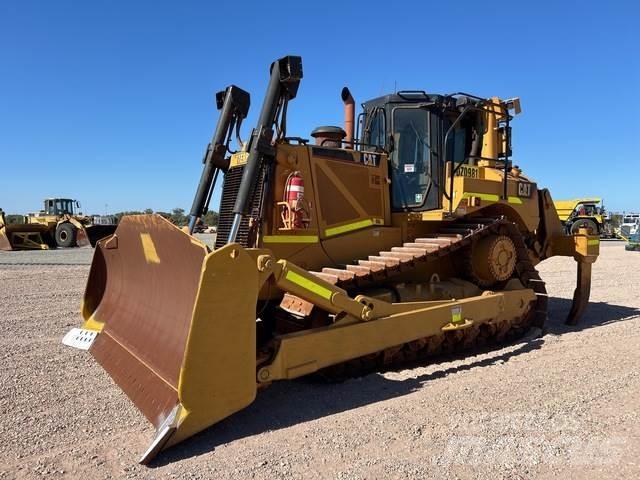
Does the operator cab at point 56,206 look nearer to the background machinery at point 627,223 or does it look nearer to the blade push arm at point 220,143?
the blade push arm at point 220,143

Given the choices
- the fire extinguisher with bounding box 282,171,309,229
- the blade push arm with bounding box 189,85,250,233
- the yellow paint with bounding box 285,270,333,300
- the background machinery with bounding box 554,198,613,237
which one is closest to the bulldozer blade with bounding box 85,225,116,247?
the blade push arm with bounding box 189,85,250,233

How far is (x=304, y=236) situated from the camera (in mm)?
5242

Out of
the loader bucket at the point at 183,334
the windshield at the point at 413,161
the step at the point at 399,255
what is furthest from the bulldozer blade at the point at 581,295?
the loader bucket at the point at 183,334

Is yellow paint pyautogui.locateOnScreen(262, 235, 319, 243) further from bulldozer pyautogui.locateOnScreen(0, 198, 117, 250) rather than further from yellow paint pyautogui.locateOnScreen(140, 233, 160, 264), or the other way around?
bulldozer pyautogui.locateOnScreen(0, 198, 117, 250)

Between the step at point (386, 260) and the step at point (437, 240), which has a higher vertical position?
the step at point (437, 240)

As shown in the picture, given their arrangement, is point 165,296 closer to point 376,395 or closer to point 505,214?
point 376,395

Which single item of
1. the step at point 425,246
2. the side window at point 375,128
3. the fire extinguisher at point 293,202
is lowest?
the step at point 425,246

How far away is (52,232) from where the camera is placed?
1006 inches

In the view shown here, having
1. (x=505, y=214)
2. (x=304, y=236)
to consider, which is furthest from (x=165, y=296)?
(x=505, y=214)

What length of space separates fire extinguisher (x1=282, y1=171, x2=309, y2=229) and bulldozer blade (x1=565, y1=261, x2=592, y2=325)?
16.7 ft

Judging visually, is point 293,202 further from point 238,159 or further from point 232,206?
point 238,159

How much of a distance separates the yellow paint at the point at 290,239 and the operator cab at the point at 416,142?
1.45 meters

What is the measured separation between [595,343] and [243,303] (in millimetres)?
A: 4875

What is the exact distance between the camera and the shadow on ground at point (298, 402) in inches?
142
